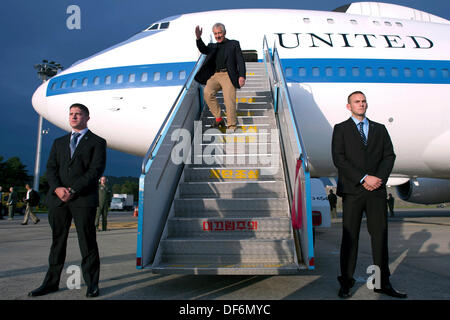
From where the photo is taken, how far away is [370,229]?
2719 mm

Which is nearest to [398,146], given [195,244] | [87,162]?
[195,244]

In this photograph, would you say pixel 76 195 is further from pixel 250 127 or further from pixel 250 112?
pixel 250 112

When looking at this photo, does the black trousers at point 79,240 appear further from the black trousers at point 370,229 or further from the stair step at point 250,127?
the stair step at point 250,127

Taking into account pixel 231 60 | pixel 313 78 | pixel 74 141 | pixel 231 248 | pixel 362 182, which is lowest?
pixel 231 248

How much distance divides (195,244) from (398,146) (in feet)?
18.4

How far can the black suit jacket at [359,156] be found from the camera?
2.70 metres

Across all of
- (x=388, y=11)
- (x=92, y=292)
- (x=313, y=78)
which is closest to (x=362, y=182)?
(x=92, y=292)

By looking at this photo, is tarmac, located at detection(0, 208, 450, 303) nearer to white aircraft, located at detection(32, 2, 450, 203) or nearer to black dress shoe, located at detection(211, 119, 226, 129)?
black dress shoe, located at detection(211, 119, 226, 129)

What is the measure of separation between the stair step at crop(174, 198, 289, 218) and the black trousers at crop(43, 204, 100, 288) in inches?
42.4

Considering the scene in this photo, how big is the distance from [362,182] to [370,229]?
423 millimetres

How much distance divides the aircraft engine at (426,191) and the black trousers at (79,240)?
12.2 metres

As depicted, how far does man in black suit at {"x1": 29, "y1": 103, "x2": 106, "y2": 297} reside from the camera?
2.65 meters

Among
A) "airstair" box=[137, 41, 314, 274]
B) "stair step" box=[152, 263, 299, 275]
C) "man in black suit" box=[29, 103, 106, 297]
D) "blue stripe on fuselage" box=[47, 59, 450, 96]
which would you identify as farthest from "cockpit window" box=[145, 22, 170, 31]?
"stair step" box=[152, 263, 299, 275]
